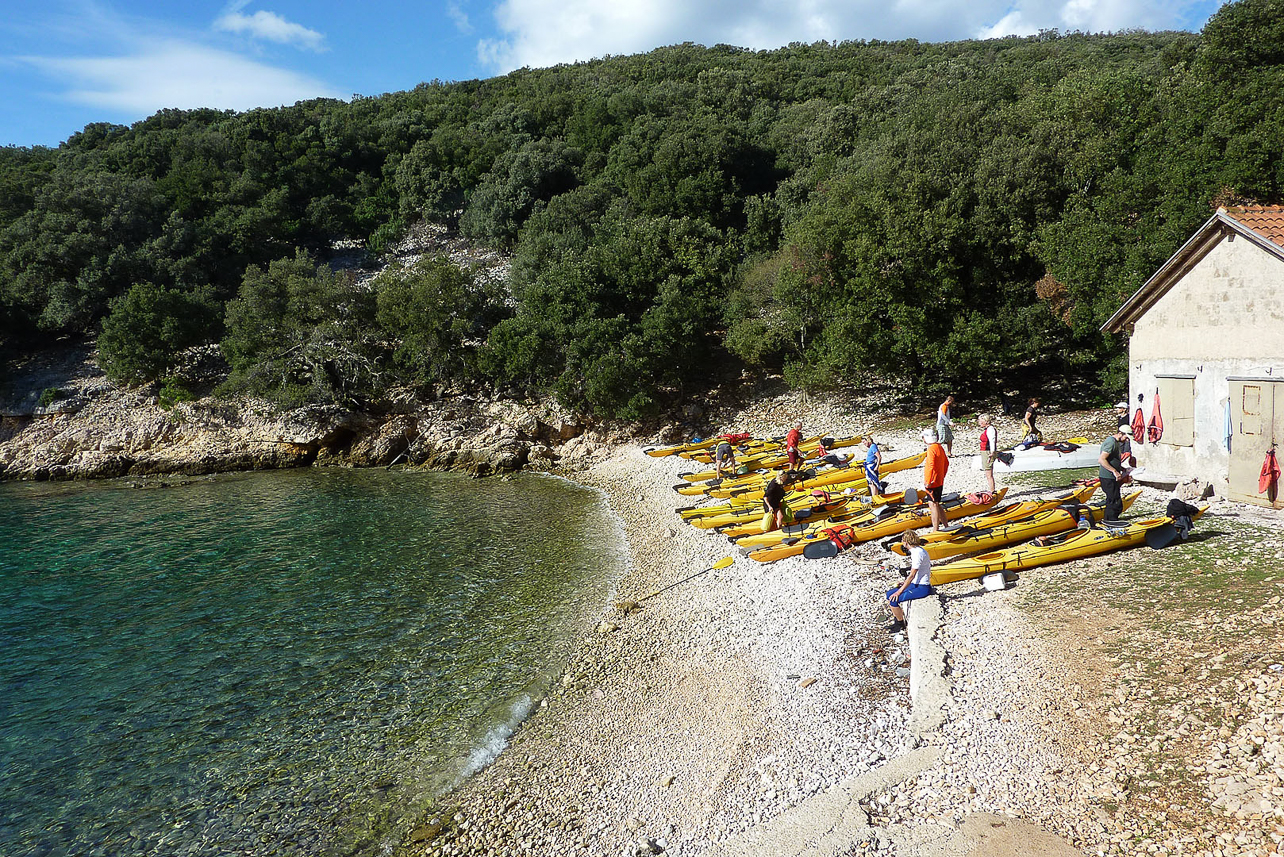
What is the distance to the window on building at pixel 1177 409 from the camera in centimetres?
1384

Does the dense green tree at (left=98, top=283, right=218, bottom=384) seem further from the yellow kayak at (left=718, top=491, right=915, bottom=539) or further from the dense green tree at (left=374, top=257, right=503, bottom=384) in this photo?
the yellow kayak at (left=718, top=491, right=915, bottom=539)

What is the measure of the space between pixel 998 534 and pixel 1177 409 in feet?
17.4

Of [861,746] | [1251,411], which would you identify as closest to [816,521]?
[861,746]

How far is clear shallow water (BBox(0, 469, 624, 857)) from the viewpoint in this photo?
28.8ft

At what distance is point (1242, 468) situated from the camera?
12883 mm

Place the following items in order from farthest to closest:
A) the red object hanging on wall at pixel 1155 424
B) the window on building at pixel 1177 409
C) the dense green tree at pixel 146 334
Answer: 1. the dense green tree at pixel 146 334
2. the red object hanging on wall at pixel 1155 424
3. the window on building at pixel 1177 409

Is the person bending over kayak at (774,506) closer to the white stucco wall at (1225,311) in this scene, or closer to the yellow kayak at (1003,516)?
the yellow kayak at (1003,516)

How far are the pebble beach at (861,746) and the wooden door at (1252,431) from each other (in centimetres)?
122

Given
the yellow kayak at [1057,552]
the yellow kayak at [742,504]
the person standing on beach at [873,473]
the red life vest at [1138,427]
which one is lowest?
the yellow kayak at [742,504]

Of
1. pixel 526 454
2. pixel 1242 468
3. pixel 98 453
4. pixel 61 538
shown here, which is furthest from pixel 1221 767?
pixel 98 453

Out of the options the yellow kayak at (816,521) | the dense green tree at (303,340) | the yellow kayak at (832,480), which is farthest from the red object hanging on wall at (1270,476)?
the dense green tree at (303,340)

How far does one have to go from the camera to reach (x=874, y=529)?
48.0ft

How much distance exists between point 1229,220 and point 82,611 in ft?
85.5

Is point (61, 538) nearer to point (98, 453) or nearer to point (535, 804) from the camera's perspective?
point (98, 453)
